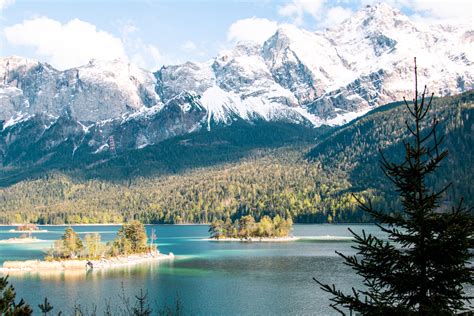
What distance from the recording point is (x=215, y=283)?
102625 millimetres

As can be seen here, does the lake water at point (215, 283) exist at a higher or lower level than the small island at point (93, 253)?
lower

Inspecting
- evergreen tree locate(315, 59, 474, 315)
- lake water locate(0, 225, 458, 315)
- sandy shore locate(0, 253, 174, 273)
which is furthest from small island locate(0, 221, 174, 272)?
evergreen tree locate(315, 59, 474, 315)

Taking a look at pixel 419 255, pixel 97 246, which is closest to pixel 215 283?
pixel 97 246

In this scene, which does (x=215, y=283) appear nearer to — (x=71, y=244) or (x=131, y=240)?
(x=71, y=244)

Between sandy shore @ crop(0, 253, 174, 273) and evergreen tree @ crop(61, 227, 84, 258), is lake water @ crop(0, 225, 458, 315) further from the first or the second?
evergreen tree @ crop(61, 227, 84, 258)

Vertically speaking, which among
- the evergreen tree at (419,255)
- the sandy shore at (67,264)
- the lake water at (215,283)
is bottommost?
the lake water at (215,283)

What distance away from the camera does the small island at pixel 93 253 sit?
130m

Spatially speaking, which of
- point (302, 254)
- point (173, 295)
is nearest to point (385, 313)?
point (173, 295)

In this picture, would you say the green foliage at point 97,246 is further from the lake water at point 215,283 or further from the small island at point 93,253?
the lake water at point 215,283

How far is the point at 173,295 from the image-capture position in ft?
→ 298

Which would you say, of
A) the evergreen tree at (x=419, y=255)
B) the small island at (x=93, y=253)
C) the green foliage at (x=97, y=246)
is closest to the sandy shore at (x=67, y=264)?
the small island at (x=93, y=253)

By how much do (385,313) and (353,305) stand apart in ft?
2.44

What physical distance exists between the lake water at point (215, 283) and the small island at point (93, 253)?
6883 mm

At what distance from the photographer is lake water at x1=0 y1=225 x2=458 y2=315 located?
82.9 m
